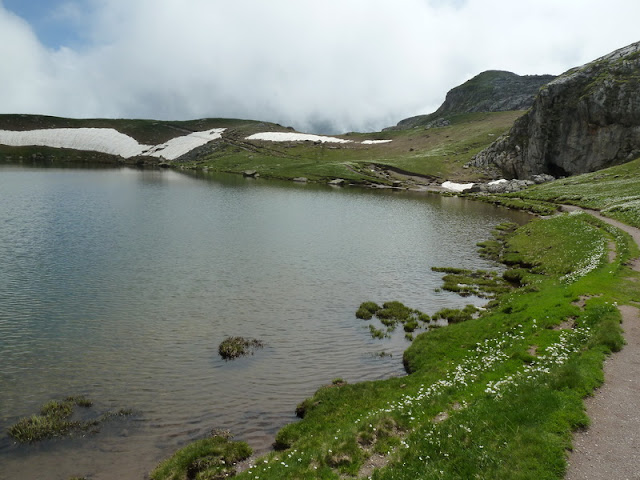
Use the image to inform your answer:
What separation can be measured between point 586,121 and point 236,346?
161 m

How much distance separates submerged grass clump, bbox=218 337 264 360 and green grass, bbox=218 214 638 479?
7306 mm

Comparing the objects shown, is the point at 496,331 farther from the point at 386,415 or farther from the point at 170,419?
the point at 170,419

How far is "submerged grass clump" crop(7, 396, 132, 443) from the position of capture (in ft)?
57.7

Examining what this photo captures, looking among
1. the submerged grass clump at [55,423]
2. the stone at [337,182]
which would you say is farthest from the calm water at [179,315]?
the stone at [337,182]

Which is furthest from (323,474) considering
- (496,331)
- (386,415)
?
(496,331)

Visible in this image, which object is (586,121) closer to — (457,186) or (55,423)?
(457,186)

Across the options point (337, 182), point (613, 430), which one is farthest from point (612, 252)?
point (337, 182)

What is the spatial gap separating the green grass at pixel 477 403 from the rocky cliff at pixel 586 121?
445ft

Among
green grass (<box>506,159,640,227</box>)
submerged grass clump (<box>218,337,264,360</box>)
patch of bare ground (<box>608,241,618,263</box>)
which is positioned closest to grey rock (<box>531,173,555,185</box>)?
green grass (<box>506,159,640,227</box>)

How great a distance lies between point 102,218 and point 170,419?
193 ft

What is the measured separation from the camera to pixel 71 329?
28.0 meters

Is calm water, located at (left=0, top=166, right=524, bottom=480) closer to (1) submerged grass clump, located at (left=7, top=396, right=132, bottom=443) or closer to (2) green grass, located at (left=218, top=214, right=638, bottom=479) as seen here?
(1) submerged grass clump, located at (left=7, top=396, right=132, bottom=443)

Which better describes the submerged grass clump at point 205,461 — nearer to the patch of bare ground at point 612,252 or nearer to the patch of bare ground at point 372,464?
the patch of bare ground at point 372,464

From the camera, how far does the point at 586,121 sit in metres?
140
